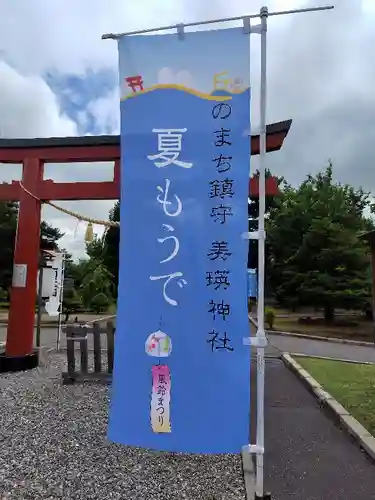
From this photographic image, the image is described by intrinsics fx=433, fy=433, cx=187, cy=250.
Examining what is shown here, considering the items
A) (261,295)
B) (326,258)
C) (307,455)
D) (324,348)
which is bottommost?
(324,348)

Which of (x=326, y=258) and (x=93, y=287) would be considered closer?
(x=326, y=258)

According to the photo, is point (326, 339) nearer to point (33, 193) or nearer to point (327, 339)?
point (327, 339)

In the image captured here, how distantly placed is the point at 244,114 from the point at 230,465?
10.5 feet

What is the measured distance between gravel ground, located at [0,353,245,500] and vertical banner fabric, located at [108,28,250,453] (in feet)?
2.07

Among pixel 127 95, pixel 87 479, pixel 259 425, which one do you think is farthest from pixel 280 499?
pixel 127 95

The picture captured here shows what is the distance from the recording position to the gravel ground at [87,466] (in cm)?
347

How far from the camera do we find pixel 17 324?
28.4ft

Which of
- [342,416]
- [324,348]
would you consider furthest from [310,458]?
[324,348]

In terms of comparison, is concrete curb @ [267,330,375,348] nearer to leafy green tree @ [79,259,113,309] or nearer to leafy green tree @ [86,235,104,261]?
leafy green tree @ [79,259,113,309]

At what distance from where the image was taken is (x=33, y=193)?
8.83m

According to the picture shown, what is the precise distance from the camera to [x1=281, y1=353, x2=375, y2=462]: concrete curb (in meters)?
4.63

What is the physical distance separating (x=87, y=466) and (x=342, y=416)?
3.34m

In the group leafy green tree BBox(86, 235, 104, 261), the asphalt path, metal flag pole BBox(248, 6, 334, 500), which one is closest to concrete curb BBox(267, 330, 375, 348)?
the asphalt path

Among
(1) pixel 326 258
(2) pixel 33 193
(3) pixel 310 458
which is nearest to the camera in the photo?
(3) pixel 310 458
